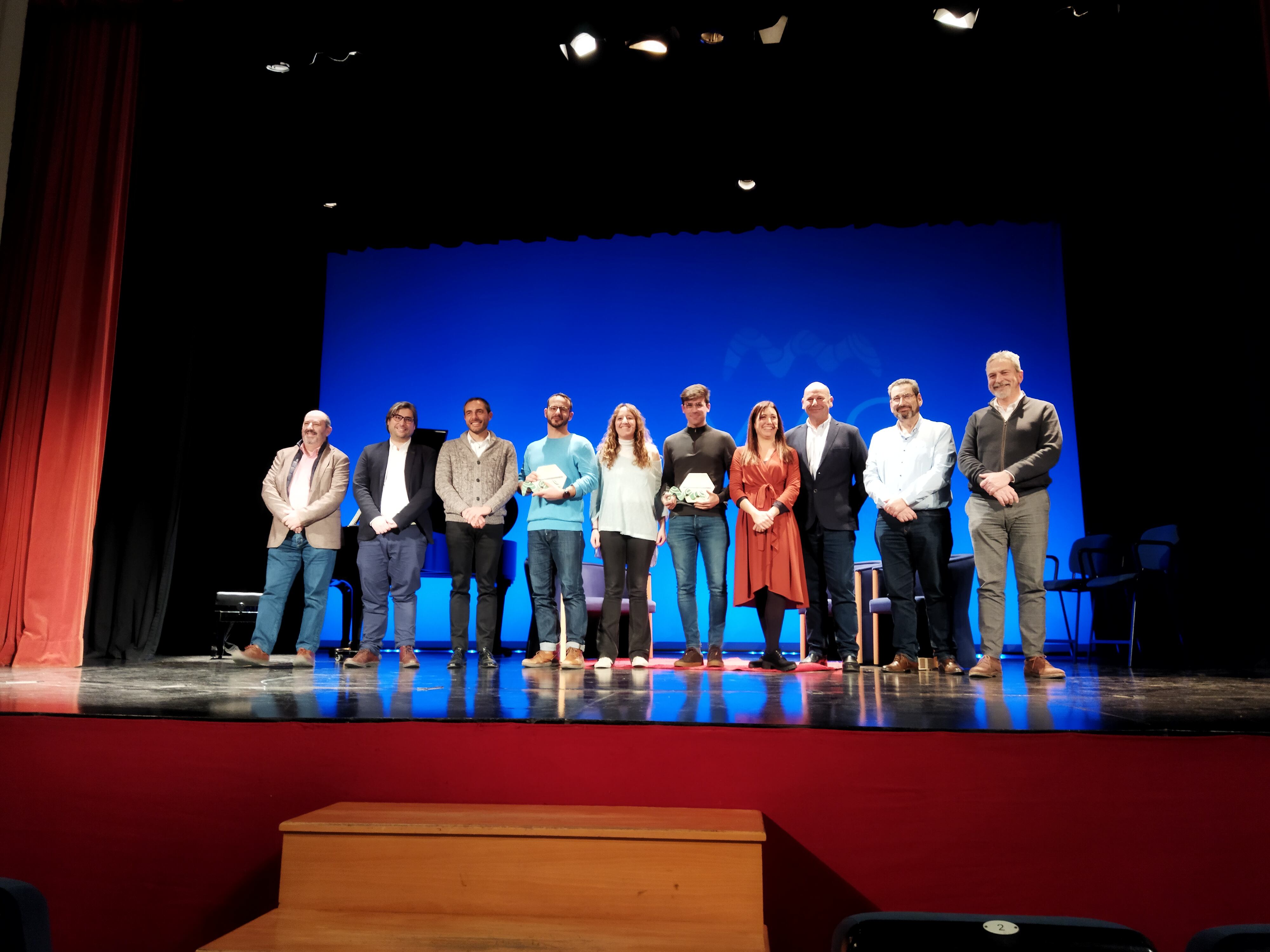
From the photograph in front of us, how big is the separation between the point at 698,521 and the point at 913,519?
42.6 inches

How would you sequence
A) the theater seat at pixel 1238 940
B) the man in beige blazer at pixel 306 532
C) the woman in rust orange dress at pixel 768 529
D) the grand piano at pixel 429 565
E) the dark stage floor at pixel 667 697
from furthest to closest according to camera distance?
the grand piano at pixel 429 565 < the man in beige blazer at pixel 306 532 < the woman in rust orange dress at pixel 768 529 < the dark stage floor at pixel 667 697 < the theater seat at pixel 1238 940

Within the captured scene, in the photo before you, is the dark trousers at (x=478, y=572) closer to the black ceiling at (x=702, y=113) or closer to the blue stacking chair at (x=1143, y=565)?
the black ceiling at (x=702, y=113)

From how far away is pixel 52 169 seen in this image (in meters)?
5.05

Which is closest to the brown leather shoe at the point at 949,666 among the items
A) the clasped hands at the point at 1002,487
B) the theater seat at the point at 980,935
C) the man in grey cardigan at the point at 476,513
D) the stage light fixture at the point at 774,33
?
the clasped hands at the point at 1002,487

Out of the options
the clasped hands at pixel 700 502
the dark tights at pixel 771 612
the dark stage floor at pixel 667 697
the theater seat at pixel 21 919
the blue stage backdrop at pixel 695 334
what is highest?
the blue stage backdrop at pixel 695 334

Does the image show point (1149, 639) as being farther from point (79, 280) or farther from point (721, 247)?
point (79, 280)

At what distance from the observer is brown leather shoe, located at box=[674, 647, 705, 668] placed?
4648mm

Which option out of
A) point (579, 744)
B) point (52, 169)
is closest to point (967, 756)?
point (579, 744)

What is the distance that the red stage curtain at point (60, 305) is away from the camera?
4.84 meters

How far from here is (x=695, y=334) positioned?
7.93 metres

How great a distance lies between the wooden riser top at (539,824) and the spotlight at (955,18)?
4639mm

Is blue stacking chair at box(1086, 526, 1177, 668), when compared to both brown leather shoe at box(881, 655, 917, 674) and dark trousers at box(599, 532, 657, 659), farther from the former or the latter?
dark trousers at box(599, 532, 657, 659)

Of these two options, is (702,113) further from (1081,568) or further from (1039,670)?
(1081,568)

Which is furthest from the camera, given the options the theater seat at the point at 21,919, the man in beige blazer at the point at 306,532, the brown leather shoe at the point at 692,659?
the man in beige blazer at the point at 306,532
